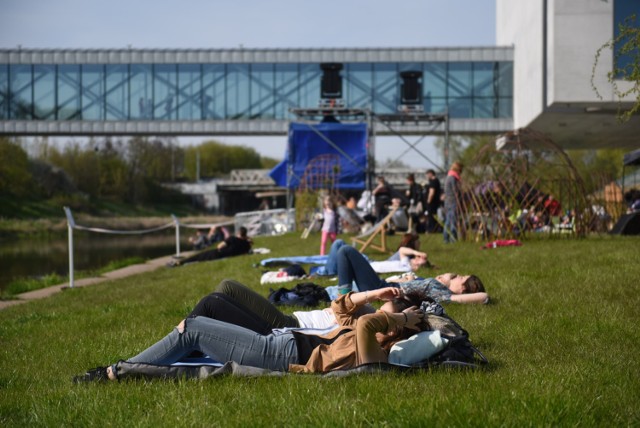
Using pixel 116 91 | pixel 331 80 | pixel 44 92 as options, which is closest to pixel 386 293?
pixel 331 80

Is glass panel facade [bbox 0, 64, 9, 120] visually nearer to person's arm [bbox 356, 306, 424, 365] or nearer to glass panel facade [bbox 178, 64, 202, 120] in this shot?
glass panel facade [bbox 178, 64, 202, 120]

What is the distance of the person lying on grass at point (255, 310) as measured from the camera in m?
6.35

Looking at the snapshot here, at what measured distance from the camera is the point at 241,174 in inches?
3260

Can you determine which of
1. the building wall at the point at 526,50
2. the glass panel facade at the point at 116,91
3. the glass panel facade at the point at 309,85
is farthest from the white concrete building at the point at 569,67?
the glass panel facade at the point at 116,91

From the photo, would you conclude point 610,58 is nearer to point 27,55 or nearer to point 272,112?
point 272,112

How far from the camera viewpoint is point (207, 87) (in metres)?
52.7

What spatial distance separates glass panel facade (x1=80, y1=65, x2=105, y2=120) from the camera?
52.5 meters

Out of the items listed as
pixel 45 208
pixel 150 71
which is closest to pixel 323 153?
pixel 150 71

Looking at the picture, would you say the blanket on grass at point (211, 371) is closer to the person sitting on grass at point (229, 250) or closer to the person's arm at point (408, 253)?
the person's arm at point (408, 253)

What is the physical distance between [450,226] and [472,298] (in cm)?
1056

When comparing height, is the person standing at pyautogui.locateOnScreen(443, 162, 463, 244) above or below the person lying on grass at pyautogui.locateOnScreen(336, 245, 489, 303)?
above

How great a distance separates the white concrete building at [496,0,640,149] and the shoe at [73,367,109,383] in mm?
25096

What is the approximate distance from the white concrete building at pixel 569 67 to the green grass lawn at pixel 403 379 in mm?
19246

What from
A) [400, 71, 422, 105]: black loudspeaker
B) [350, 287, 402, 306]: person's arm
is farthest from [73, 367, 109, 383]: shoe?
[400, 71, 422, 105]: black loudspeaker
